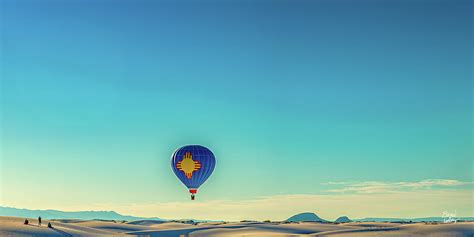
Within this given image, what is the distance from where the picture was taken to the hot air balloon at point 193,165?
3482 inches

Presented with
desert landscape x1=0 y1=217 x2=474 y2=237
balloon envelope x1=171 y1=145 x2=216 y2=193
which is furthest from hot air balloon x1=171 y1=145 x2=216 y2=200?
desert landscape x1=0 y1=217 x2=474 y2=237

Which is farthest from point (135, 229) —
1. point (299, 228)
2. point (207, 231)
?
point (299, 228)

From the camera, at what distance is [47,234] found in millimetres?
91312

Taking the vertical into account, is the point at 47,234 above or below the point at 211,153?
below

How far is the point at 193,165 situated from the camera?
8844 centimetres

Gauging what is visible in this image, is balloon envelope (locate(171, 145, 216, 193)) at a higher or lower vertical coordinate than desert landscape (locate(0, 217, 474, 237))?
higher

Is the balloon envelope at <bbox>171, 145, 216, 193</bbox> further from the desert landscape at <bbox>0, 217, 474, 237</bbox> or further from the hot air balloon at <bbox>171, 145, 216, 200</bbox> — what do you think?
Result: the desert landscape at <bbox>0, 217, 474, 237</bbox>

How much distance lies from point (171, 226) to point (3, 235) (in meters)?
71.4

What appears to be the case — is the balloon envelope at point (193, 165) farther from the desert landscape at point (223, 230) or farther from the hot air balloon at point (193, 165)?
the desert landscape at point (223, 230)

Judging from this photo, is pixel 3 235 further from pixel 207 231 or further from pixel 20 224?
pixel 207 231

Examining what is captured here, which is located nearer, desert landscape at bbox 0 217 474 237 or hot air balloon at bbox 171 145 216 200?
hot air balloon at bbox 171 145 216 200

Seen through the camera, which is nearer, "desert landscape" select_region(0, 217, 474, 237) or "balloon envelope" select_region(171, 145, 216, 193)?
"balloon envelope" select_region(171, 145, 216, 193)

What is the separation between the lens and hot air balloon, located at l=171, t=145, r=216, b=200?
290ft

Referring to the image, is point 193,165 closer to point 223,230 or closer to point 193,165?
point 193,165
